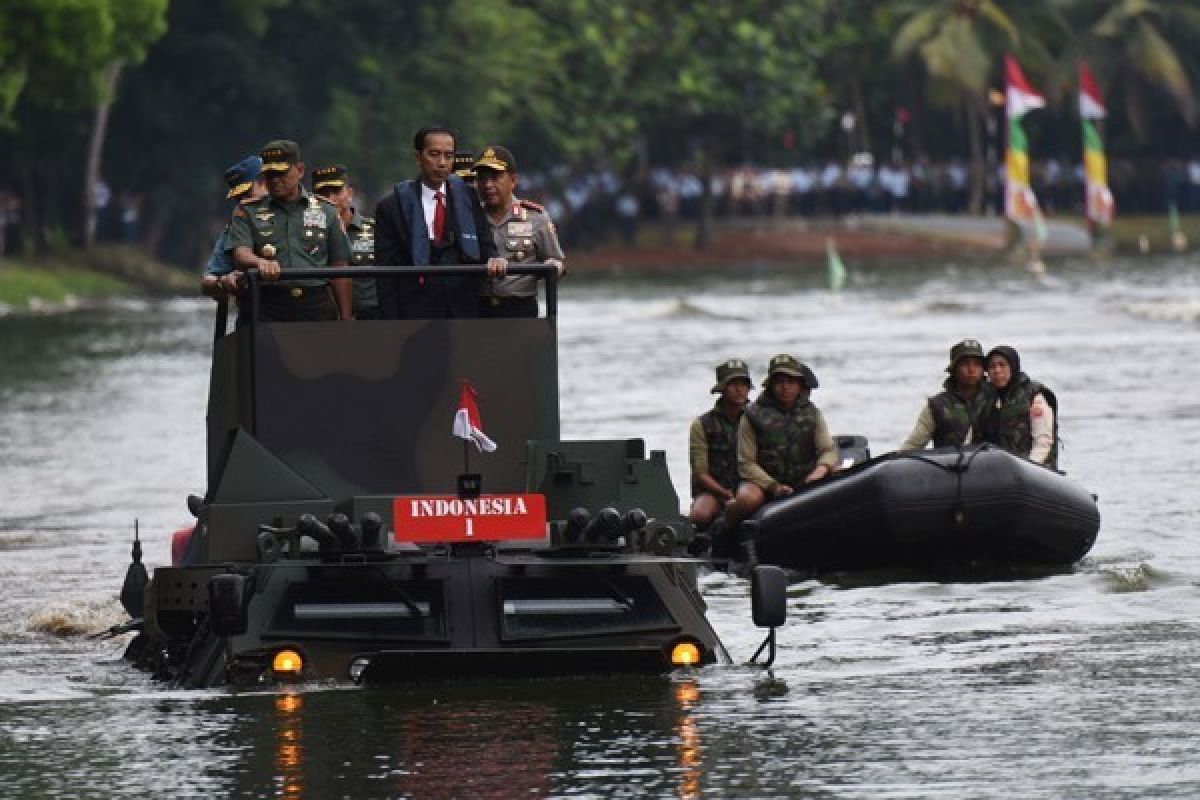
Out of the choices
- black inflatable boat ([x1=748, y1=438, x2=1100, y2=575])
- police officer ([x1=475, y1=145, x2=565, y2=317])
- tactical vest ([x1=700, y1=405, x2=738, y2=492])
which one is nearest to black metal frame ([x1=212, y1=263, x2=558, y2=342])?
police officer ([x1=475, y1=145, x2=565, y2=317])

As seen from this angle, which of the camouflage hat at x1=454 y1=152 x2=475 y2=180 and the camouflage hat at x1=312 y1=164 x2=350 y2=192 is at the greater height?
the camouflage hat at x1=454 y1=152 x2=475 y2=180

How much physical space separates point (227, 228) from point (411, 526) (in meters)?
2.89

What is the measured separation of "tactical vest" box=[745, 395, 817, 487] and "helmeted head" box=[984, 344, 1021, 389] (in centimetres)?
118

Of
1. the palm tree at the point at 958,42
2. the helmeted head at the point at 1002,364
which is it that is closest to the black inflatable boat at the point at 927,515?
the helmeted head at the point at 1002,364

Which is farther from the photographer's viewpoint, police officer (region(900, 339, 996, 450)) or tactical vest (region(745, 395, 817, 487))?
police officer (region(900, 339, 996, 450))

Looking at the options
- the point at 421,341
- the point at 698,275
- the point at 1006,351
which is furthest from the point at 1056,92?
→ the point at 421,341

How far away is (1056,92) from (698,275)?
1614 centimetres

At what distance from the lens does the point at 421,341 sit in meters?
18.5

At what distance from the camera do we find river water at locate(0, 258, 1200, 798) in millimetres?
15766

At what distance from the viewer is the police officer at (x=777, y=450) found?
945 inches

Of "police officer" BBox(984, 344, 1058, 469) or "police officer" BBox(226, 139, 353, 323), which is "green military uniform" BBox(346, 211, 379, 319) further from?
"police officer" BBox(984, 344, 1058, 469)

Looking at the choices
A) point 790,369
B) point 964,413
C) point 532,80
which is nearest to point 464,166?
point 790,369

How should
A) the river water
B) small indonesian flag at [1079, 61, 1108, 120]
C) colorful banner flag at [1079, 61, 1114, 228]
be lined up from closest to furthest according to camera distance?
1. the river water
2. colorful banner flag at [1079, 61, 1114, 228]
3. small indonesian flag at [1079, 61, 1108, 120]

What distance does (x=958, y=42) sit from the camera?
322ft
